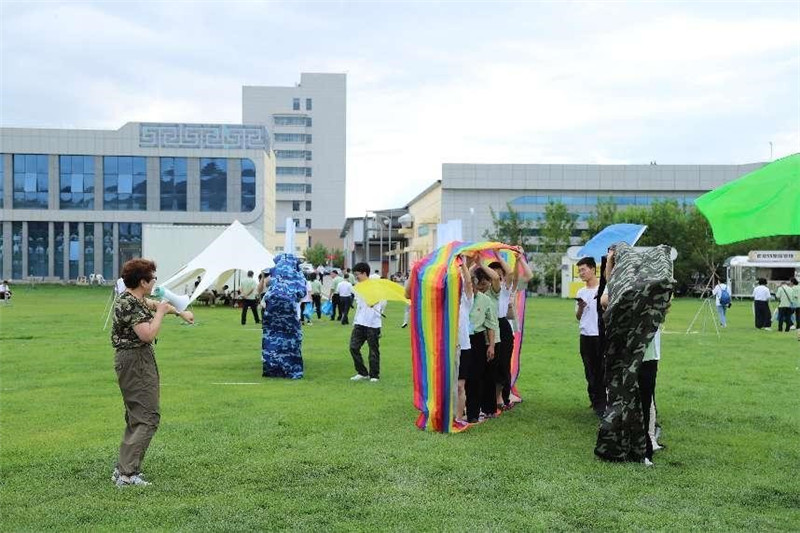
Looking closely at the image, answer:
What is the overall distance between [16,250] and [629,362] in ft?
223

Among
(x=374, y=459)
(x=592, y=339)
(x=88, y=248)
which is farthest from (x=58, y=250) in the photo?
(x=374, y=459)

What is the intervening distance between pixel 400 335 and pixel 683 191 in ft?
200

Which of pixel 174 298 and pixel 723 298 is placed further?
pixel 723 298

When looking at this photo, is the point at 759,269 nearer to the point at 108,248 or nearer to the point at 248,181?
the point at 248,181

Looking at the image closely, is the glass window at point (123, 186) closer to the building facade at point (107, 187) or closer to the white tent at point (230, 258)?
the building facade at point (107, 187)

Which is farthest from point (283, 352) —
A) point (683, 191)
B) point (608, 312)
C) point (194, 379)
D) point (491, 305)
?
point (683, 191)

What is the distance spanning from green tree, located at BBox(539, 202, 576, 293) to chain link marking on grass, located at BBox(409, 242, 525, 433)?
53.1m

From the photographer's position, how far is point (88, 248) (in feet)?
218

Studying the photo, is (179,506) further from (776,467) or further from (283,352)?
(283,352)

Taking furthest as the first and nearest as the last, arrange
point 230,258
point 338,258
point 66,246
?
1. point 338,258
2. point 66,246
3. point 230,258

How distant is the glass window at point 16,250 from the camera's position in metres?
65.9

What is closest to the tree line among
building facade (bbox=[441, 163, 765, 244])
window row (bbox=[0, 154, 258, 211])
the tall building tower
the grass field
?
building facade (bbox=[441, 163, 765, 244])

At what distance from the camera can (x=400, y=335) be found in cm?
2153

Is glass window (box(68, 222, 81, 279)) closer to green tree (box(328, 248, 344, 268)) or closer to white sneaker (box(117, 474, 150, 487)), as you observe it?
green tree (box(328, 248, 344, 268))
